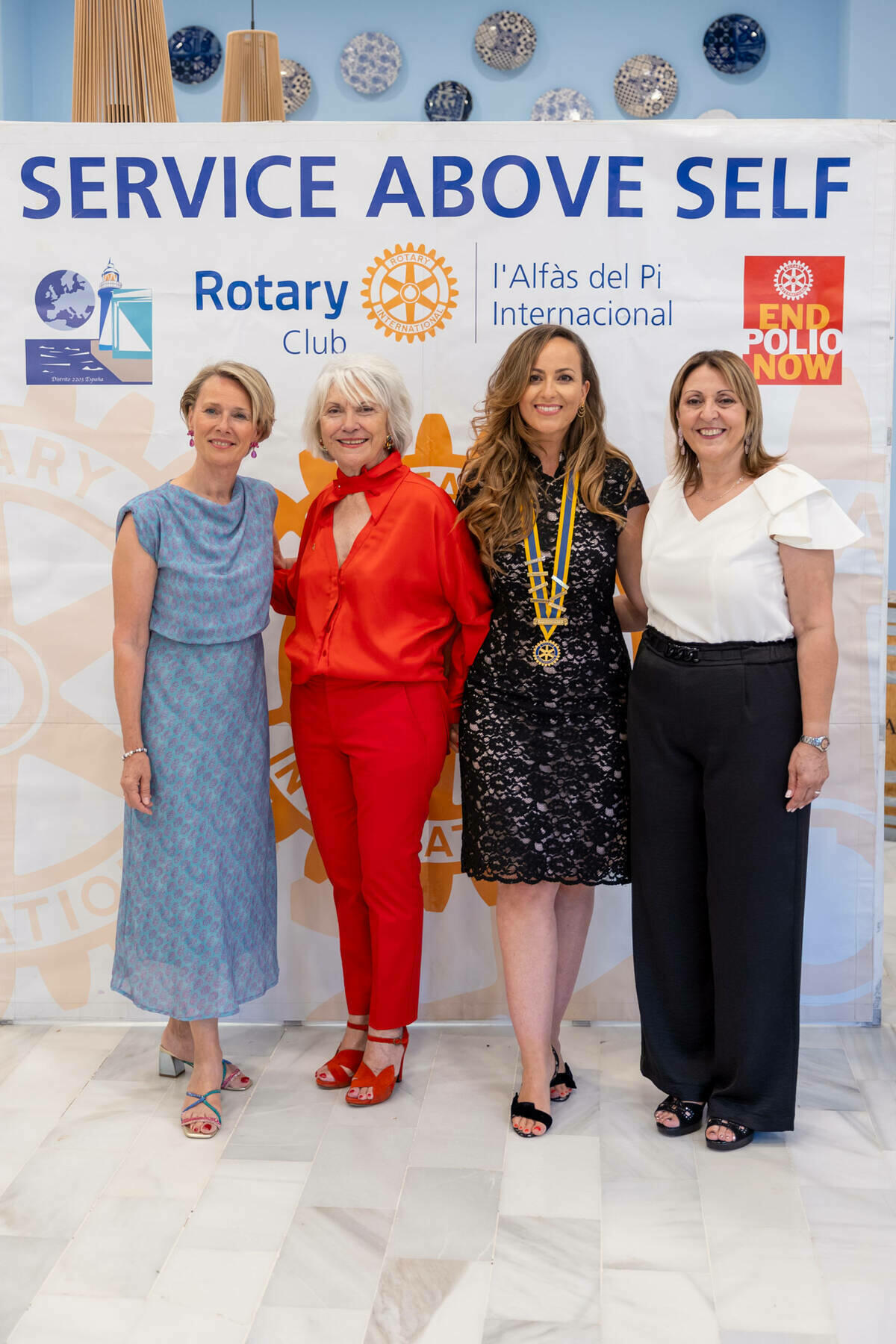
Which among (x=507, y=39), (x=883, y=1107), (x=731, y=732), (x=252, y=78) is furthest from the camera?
(x=507, y=39)

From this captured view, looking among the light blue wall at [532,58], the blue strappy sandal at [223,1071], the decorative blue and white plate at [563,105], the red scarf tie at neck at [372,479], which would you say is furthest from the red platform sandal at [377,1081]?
the decorative blue and white plate at [563,105]

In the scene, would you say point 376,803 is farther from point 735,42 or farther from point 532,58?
point 735,42

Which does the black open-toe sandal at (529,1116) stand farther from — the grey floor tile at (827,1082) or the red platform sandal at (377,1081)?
the grey floor tile at (827,1082)

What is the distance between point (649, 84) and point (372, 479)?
3854mm

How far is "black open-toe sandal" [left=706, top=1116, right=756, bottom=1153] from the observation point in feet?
8.04

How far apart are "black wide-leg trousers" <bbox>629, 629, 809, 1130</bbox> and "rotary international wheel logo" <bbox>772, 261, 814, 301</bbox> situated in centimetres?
101

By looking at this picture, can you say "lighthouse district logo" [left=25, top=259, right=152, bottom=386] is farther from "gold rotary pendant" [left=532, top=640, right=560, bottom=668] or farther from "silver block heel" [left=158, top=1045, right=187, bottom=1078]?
"silver block heel" [left=158, top=1045, right=187, bottom=1078]

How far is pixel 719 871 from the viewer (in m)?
2.43

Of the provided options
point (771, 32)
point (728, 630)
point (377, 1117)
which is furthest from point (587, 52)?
point (377, 1117)

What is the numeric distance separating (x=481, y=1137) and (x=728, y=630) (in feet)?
3.97

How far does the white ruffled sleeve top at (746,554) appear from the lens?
7.52 ft

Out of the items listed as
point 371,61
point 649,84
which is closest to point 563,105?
point 649,84

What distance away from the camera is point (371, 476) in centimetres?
260

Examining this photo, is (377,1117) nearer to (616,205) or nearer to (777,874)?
(777,874)
